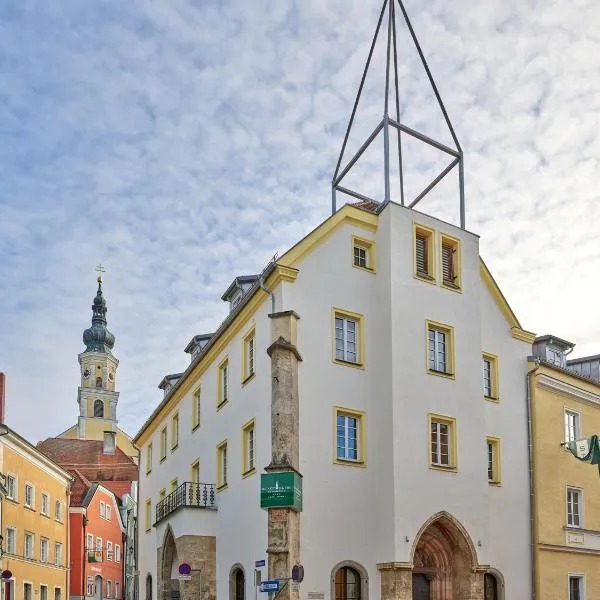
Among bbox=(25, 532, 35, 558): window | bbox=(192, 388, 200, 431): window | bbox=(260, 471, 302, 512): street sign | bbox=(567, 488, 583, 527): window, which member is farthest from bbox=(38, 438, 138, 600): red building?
bbox=(260, 471, 302, 512): street sign

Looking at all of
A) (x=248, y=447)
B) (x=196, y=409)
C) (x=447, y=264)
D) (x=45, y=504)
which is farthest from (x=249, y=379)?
(x=45, y=504)

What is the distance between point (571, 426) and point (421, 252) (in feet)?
33.4

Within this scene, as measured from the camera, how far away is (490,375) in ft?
106

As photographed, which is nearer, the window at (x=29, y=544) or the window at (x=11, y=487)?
the window at (x=11, y=487)

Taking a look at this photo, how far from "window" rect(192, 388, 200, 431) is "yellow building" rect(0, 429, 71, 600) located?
1341 cm

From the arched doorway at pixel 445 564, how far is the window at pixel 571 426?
8.20 metres

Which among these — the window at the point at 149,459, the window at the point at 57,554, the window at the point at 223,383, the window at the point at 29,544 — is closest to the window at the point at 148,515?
the window at the point at 149,459

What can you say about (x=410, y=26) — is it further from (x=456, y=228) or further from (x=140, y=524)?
(x=140, y=524)

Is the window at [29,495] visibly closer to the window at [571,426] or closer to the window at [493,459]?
the window at [493,459]

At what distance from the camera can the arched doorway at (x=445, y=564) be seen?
2806 cm

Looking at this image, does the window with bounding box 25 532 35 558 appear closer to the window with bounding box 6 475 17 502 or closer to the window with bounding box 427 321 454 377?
the window with bounding box 6 475 17 502

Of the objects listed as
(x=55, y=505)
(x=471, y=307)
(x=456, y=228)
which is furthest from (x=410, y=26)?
(x=55, y=505)

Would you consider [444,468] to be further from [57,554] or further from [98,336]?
[98,336]

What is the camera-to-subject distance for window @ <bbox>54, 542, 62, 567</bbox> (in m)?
56.5
